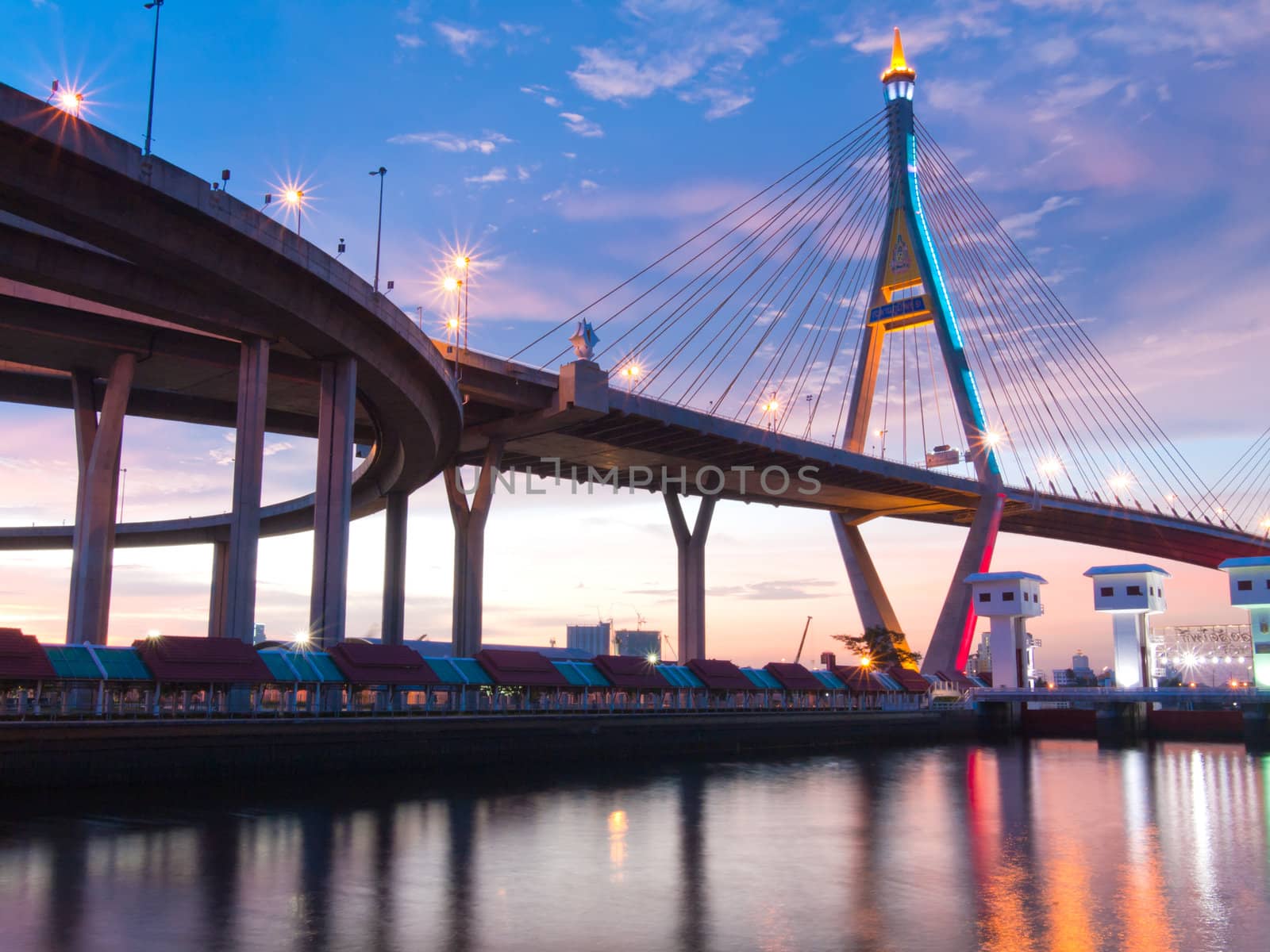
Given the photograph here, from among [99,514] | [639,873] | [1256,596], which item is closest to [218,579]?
[99,514]

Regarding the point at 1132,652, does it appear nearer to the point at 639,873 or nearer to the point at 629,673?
the point at 629,673

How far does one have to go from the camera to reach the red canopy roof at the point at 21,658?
2572 centimetres

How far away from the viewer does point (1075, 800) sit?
2927cm

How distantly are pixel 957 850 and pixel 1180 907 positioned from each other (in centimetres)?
526

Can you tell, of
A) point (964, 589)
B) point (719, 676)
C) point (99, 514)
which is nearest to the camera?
point (99, 514)

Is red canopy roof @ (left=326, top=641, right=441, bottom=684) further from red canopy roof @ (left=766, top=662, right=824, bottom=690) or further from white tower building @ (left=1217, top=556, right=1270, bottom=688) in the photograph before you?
white tower building @ (left=1217, top=556, right=1270, bottom=688)

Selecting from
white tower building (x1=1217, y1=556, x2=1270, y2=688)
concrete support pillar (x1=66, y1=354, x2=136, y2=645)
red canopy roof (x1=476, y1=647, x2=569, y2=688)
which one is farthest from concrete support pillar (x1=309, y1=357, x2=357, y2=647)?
white tower building (x1=1217, y1=556, x2=1270, y2=688)

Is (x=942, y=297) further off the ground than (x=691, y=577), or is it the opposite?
(x=942, y=297)

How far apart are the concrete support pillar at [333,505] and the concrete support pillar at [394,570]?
1703 centimetres

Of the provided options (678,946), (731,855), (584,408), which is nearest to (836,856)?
(731,855)

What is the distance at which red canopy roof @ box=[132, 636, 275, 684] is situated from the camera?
29.0 meters

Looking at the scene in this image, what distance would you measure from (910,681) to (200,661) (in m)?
45.2

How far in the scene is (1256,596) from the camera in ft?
205

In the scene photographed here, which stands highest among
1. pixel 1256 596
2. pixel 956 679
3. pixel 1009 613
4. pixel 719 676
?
pixel 1256 596
